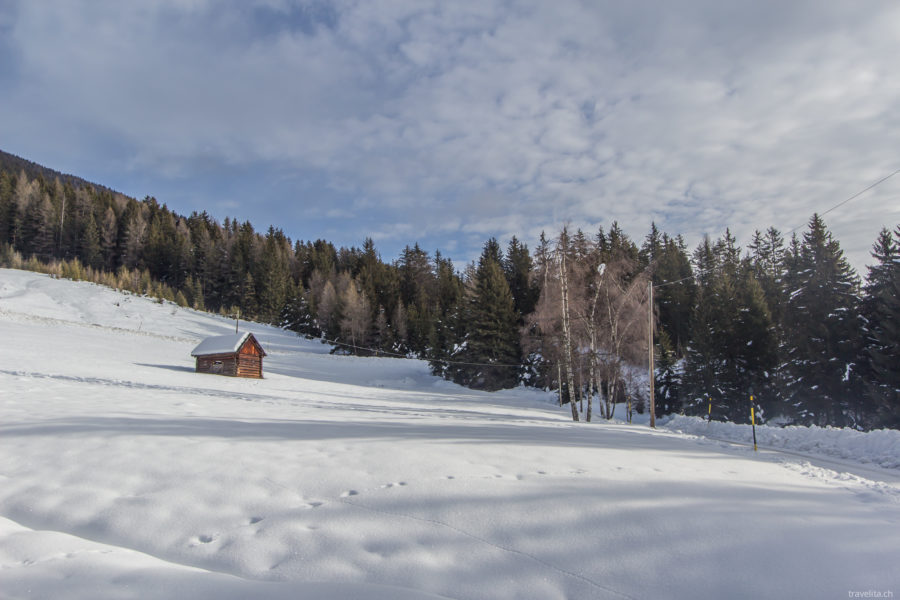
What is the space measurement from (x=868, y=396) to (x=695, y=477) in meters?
28.8

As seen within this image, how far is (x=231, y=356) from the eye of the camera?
3148 centimetres

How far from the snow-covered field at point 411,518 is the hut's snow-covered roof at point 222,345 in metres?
23.8

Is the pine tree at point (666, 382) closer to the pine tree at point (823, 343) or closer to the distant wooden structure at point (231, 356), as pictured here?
the pine tree at point (823, 343)

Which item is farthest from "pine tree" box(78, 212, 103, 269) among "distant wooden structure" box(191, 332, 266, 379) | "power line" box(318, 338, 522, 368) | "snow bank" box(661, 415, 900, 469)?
"snow bank" box(661, 415, 900, 469)

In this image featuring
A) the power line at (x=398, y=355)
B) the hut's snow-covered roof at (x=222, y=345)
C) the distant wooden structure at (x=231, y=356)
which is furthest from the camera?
the power line at (x=398, y=355)

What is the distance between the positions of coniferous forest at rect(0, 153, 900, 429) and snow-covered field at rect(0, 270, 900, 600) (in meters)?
13.7

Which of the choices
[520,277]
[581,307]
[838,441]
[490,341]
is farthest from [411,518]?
[520,277]

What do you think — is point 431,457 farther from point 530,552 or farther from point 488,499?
point 530,552

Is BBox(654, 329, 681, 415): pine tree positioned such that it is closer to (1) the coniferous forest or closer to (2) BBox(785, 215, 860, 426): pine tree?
(1) the coniferous forest

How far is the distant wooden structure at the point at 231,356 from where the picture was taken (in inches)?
1230

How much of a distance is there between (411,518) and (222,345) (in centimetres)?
3222

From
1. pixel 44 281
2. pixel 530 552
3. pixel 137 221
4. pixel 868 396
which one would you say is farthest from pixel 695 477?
pixel 137 221

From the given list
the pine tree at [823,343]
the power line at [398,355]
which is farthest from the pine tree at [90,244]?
the pine tree at [823,343]

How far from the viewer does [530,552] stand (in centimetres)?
358
